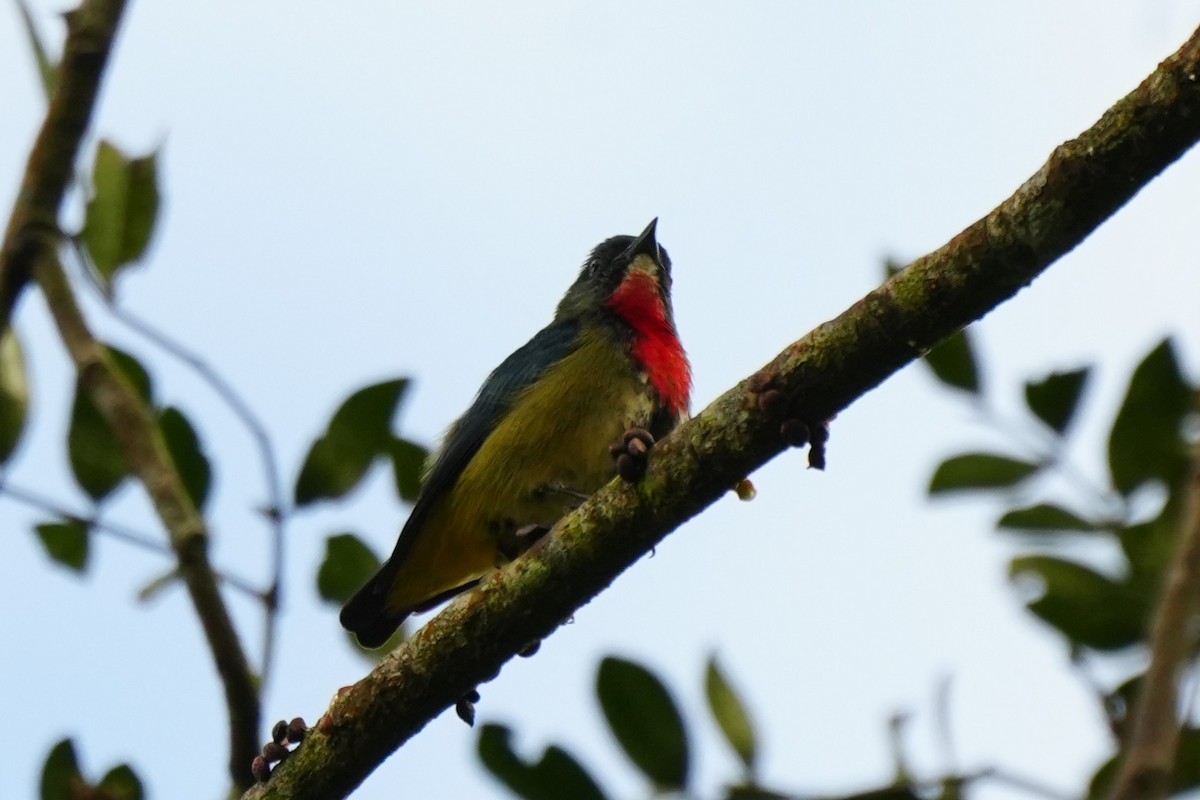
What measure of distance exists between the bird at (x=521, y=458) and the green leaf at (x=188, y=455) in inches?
22.2

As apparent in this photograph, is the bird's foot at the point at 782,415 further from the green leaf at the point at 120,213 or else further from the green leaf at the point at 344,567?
the green leaf at the point at 120,213

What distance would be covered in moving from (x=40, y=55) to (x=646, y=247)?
2594 mm

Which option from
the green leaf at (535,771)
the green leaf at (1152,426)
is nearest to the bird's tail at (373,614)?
the green leaf at (535,771)

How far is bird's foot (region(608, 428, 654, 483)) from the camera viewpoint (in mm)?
3236

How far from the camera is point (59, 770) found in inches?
149

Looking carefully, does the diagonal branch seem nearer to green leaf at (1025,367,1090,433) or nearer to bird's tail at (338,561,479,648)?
green leaf at (1025,367,1090,433)

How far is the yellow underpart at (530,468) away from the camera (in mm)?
4973

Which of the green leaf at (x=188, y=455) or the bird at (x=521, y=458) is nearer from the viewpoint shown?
the green leaf at (x=188, y=455)

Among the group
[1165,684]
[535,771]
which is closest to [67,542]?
[535,771]

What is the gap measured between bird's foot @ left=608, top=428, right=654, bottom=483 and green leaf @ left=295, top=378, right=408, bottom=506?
135 centimetres

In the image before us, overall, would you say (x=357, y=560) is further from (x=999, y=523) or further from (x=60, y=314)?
(x=999, y=523)

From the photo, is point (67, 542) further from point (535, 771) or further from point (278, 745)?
point (535, 771)

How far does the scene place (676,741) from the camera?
3.20 meters

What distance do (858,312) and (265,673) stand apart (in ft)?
6.26
